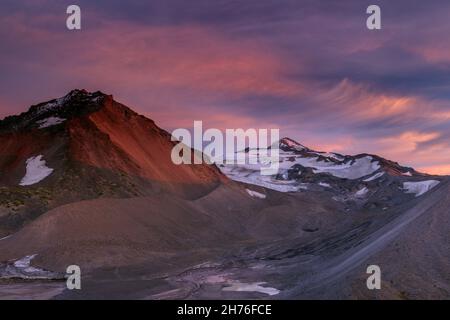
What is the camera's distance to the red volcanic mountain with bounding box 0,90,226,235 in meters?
36.4

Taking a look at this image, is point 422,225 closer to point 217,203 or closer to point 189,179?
point 217,203

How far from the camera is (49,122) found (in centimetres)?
4841

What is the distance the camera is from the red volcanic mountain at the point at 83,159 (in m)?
36.4

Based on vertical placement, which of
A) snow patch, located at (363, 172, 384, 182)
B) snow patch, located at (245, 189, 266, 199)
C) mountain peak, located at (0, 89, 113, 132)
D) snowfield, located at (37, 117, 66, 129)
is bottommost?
snow patch, located at (245, 189, 266, 199)

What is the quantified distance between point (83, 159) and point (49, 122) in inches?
389

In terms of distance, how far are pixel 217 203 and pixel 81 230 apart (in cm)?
1993

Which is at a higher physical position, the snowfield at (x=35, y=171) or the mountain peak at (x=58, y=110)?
the mountain peak at (x=58, y=110)

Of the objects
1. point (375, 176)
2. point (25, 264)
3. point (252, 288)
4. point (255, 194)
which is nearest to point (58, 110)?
point (255, 194)

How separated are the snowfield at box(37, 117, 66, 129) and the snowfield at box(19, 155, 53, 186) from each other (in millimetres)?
6040

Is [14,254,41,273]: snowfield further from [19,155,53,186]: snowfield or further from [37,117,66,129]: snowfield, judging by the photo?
[37,117,66,129]: snowfield

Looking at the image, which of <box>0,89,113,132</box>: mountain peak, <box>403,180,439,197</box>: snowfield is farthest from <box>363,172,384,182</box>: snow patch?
<box>0,89,113,132</box>: mountain peak

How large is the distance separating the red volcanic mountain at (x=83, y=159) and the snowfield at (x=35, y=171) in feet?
0.30

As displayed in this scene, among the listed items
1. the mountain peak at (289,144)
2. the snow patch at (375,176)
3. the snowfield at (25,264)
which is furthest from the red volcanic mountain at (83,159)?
the mountain peak at (289,144)

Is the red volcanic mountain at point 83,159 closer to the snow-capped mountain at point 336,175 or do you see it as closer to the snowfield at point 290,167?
the snow-capped mountain at point 336,175
